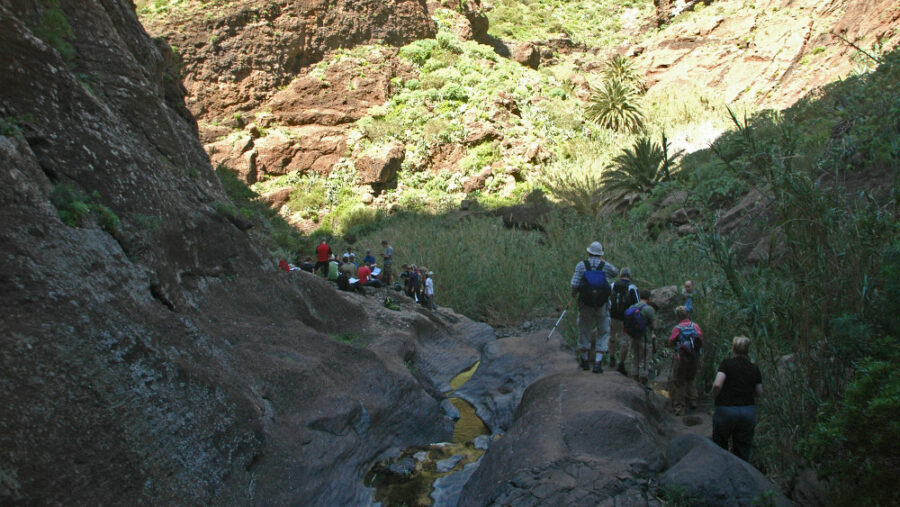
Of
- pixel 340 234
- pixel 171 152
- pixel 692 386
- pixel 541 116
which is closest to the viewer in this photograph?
pixel 692 386

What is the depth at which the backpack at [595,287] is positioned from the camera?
6.96 meters

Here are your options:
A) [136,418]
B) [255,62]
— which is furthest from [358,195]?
[136,418]

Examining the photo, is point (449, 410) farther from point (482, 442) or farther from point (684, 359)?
point (684, 359)

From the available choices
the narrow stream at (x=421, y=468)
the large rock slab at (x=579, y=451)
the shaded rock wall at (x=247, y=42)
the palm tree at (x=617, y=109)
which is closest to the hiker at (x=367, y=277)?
the narrow stream at (x=421, y=468)

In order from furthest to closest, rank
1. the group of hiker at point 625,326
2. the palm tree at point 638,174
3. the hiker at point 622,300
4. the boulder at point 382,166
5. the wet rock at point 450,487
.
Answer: the boulder at point 382,166, the palm tree at point 638,174, the hiker at point 622,300, the group of hiker at point 625,326, the wet rock at point 450,487

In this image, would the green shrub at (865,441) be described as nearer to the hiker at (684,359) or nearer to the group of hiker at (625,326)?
the group of hiker at (625,326)

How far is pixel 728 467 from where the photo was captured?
177 inches

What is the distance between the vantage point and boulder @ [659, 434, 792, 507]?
14.2 feet

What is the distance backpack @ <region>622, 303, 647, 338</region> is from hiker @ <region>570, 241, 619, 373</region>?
0.25 metres

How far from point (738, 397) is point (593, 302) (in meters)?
2.29

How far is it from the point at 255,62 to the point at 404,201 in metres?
11.6

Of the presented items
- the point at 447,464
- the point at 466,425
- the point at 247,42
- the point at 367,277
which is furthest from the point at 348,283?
the point at 247,42

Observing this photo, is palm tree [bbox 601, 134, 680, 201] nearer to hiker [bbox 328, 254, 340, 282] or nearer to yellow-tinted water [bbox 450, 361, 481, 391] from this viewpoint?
yellow-tinted water [bbox 450, 361, 481, 391]

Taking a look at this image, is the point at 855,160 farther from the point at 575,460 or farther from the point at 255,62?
the point at 255,62
